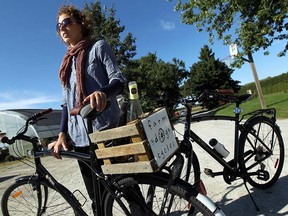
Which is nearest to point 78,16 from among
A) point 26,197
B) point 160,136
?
point 160,136

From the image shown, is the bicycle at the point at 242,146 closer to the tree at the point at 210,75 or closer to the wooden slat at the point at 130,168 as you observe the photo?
the wooden slat at the point at 130,168

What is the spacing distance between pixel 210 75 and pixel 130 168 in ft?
121

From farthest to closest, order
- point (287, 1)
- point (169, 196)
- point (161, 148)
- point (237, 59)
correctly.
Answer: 1. point (237, 59)
2. point (287, 1)
3. point (169, 196)
4. point (161, 148)

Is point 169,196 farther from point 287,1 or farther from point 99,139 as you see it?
point 287,1

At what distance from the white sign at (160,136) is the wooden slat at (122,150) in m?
0.07

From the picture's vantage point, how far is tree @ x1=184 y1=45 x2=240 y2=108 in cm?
3700

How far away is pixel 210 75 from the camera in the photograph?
3691 centimetres

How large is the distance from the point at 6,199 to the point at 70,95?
4.69 ft

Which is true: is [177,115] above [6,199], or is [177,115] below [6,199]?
above

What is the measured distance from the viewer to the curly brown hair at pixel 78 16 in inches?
89.9

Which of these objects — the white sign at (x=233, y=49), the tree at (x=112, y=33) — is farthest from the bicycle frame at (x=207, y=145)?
the tree at (x=112, y=33)

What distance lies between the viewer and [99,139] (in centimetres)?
176

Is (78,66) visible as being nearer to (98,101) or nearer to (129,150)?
(98,101)

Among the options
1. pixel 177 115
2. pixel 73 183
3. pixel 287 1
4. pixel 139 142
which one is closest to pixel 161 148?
pixel 139 142
